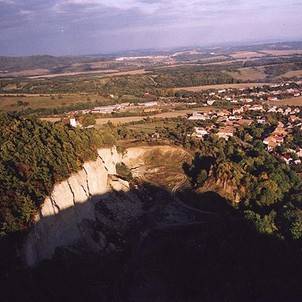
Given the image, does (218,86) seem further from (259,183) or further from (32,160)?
(32,160)

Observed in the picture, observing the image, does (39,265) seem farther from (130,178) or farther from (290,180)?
(290,180)

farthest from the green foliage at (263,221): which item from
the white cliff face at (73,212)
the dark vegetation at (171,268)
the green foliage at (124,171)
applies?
the green foliage at (124,171)

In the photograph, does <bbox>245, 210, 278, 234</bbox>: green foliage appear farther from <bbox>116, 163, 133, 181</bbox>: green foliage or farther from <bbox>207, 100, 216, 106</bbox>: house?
<bbox>207, 100, 216, 106</bbox>: house

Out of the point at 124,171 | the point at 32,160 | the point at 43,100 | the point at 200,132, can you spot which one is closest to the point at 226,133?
the point at 200,132

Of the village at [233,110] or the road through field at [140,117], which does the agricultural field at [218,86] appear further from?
the road through field at [140,117]

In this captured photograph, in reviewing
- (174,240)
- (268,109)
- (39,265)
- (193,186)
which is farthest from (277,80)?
(39,265)

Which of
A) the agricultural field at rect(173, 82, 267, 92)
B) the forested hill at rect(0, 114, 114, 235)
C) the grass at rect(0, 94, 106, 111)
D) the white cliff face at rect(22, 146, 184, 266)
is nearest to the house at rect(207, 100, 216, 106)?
the agricultural field at rect(173, 82, 267, 92)

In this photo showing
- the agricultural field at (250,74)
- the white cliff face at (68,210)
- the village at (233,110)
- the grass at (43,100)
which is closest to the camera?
the white cliff face at (68,210)
